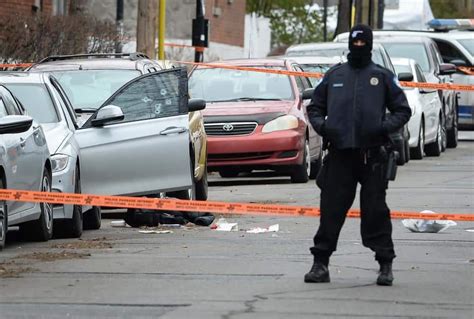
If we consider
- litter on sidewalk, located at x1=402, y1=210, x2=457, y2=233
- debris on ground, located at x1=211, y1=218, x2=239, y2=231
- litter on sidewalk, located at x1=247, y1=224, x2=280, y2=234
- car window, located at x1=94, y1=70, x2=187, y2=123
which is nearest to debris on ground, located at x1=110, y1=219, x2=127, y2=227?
debris on ground, located at x1=211, y1=218, x2=239, y2=231

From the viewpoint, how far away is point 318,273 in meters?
10.1

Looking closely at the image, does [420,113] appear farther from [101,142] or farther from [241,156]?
[101,142]

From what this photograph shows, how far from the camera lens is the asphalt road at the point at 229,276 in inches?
352

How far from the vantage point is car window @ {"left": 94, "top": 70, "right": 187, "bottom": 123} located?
579 inches

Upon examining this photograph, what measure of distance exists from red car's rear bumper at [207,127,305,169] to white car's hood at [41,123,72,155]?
6.10 metres

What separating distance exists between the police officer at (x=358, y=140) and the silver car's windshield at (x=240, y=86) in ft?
35.0

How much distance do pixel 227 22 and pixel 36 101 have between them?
37237 mm

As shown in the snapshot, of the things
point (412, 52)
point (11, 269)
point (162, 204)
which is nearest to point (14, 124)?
point (162, 204)

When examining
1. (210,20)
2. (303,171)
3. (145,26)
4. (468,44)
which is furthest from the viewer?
(210,20)

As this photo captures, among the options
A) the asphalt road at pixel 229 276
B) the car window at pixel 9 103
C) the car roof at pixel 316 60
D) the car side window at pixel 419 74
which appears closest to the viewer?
the asphalt road at pixel 229 276

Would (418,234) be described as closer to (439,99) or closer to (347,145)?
(347,145)

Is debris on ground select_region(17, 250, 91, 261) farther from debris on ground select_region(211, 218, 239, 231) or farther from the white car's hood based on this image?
debris on ground select_region(211, 218, 239, 231)

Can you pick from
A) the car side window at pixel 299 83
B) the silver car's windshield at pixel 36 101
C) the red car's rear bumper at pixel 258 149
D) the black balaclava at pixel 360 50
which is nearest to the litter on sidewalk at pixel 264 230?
the silver car's windshield at pixel 36 101

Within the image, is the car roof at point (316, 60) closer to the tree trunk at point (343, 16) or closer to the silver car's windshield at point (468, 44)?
the silver car's windshield at point (468, 44)
